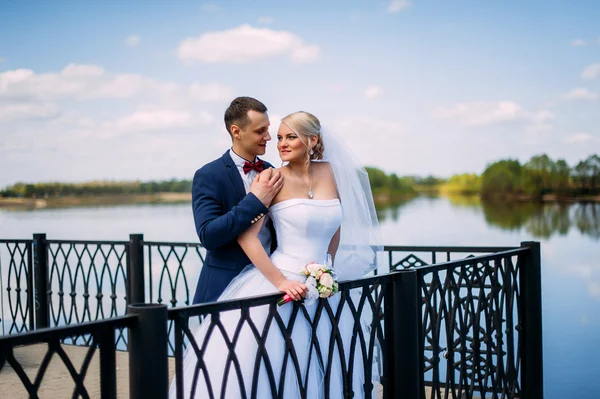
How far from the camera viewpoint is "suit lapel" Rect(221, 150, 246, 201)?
3242 mm

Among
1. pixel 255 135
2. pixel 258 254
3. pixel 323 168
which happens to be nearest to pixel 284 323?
pixel 258 254

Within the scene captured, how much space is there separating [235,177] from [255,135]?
226 mm

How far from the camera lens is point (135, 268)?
6.50 m

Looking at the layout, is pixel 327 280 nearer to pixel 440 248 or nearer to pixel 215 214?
pixel 215 214

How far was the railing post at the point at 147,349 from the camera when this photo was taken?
83.7 inches

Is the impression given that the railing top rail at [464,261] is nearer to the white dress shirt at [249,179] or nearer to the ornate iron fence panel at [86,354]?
the white dress shirt at [249,179]

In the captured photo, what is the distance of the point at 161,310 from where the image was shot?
7.02 feet

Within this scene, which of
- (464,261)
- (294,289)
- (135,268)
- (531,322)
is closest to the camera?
(294,289)

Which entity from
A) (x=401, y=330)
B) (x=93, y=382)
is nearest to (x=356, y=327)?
(x=401, y=330)

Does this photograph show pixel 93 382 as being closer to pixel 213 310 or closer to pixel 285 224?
pixel 285 224

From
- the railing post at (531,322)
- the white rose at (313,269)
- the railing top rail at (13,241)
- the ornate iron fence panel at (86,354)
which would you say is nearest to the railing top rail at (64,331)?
the ornate iron fence panel at (86,354)

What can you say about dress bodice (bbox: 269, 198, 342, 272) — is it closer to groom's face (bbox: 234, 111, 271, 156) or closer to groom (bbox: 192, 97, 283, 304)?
groom (bbox: 192, 97, 283, 304)

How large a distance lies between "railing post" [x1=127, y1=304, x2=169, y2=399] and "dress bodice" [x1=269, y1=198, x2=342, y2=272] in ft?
A: 3.56

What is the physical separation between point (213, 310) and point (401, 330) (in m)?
1.14
